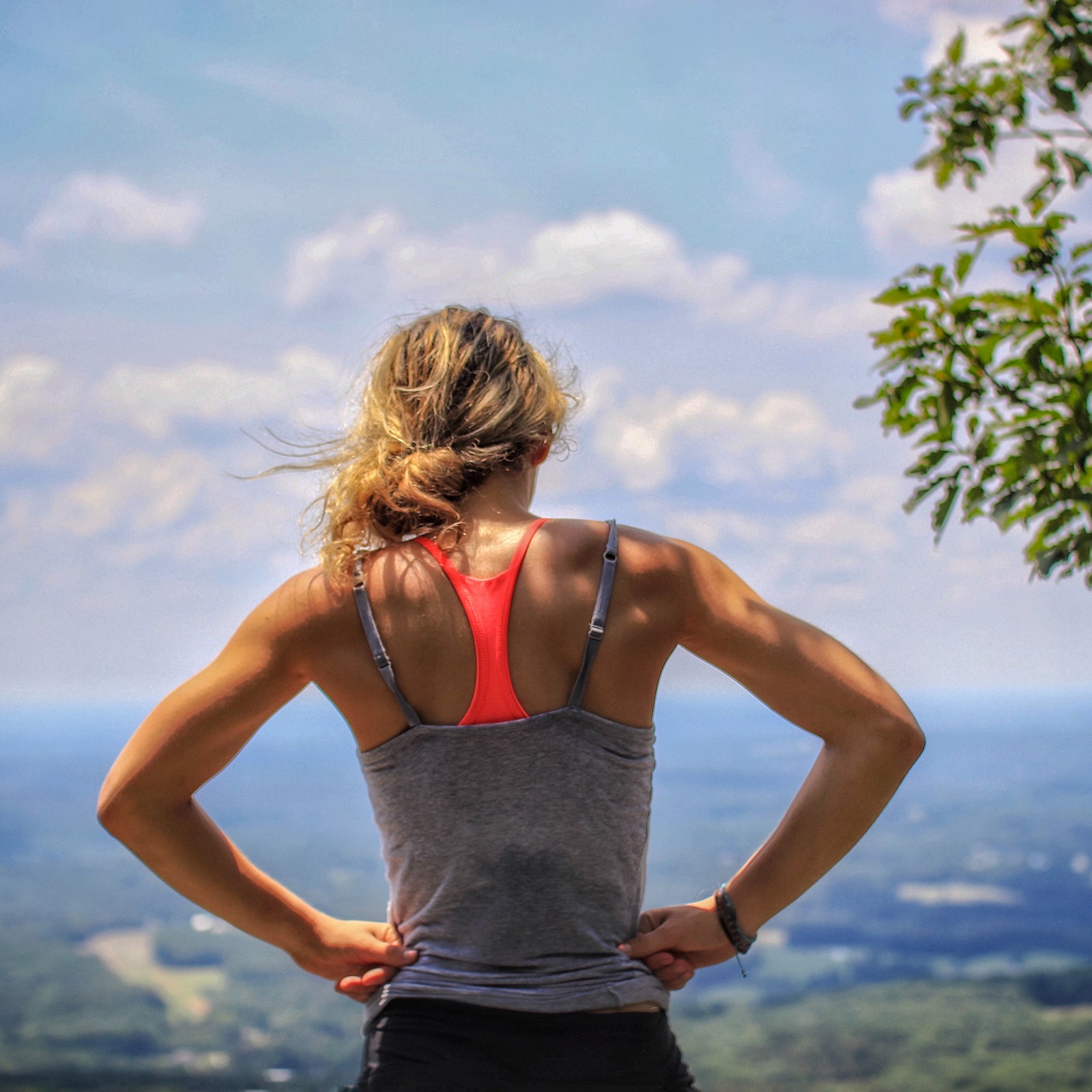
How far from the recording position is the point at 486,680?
119cm

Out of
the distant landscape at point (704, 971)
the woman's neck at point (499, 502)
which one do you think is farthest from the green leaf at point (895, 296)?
the distant landscape at point (704, 971)

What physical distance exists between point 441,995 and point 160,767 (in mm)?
430

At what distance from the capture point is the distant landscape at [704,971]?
31719mm

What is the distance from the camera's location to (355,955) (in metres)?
1.33

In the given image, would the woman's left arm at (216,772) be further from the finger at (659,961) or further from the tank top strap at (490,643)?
the finger at (659,961)

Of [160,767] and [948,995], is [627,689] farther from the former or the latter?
[948,995]

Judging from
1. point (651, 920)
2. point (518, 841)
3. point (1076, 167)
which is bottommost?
point (651, 920)

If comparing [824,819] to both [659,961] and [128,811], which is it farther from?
[128,811]

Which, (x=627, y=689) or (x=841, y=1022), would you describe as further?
(x=841, y=1022)

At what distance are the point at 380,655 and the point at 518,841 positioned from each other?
0.86 feet

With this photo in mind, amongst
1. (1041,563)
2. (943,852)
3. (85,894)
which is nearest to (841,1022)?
(943,852)

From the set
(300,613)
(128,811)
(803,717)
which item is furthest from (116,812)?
(803,717)

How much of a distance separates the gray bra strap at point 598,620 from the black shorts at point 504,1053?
1.21ft

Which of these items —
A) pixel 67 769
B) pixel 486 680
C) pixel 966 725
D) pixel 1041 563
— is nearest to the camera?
pixel 486 680
